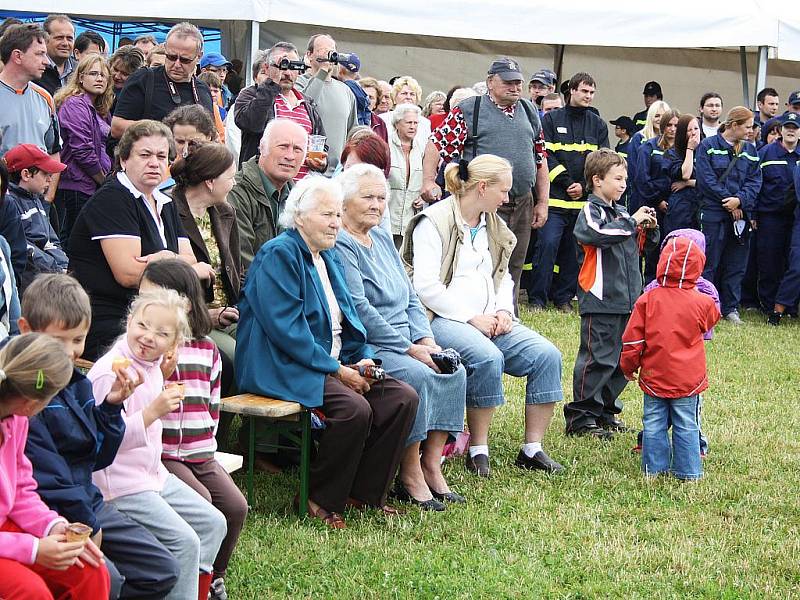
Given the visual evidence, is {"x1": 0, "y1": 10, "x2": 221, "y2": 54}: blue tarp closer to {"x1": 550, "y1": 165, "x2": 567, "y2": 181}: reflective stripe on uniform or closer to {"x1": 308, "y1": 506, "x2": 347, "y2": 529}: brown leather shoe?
{"x1": 550, "y1": 165, "x2": 567, "y2": 181}: reflective stripe on uniform

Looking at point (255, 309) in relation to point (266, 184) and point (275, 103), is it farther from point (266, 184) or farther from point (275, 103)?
point (275, 103)

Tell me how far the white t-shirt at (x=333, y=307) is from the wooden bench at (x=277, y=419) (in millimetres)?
374

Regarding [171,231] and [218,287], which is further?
[218,287]

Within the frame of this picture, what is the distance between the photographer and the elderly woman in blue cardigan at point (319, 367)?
4.73 metres

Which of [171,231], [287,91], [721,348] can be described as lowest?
[721,348]

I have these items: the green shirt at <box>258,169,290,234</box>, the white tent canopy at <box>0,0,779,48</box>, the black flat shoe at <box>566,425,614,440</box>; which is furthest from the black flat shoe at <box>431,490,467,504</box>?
the white tent canopy at <box>0,0,779,48</box>

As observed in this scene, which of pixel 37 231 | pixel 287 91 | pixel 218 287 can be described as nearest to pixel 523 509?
pixel 218 287

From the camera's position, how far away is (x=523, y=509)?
5.09 meters

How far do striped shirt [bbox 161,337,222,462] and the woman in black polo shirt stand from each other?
0.65 m

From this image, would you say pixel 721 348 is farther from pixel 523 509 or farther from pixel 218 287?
pixel 218 287

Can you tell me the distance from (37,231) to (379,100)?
5.77 m

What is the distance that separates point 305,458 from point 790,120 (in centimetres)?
820

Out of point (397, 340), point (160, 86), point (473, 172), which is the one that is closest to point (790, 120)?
point (473, 172)

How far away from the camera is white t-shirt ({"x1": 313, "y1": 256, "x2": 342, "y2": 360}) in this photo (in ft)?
16.4
